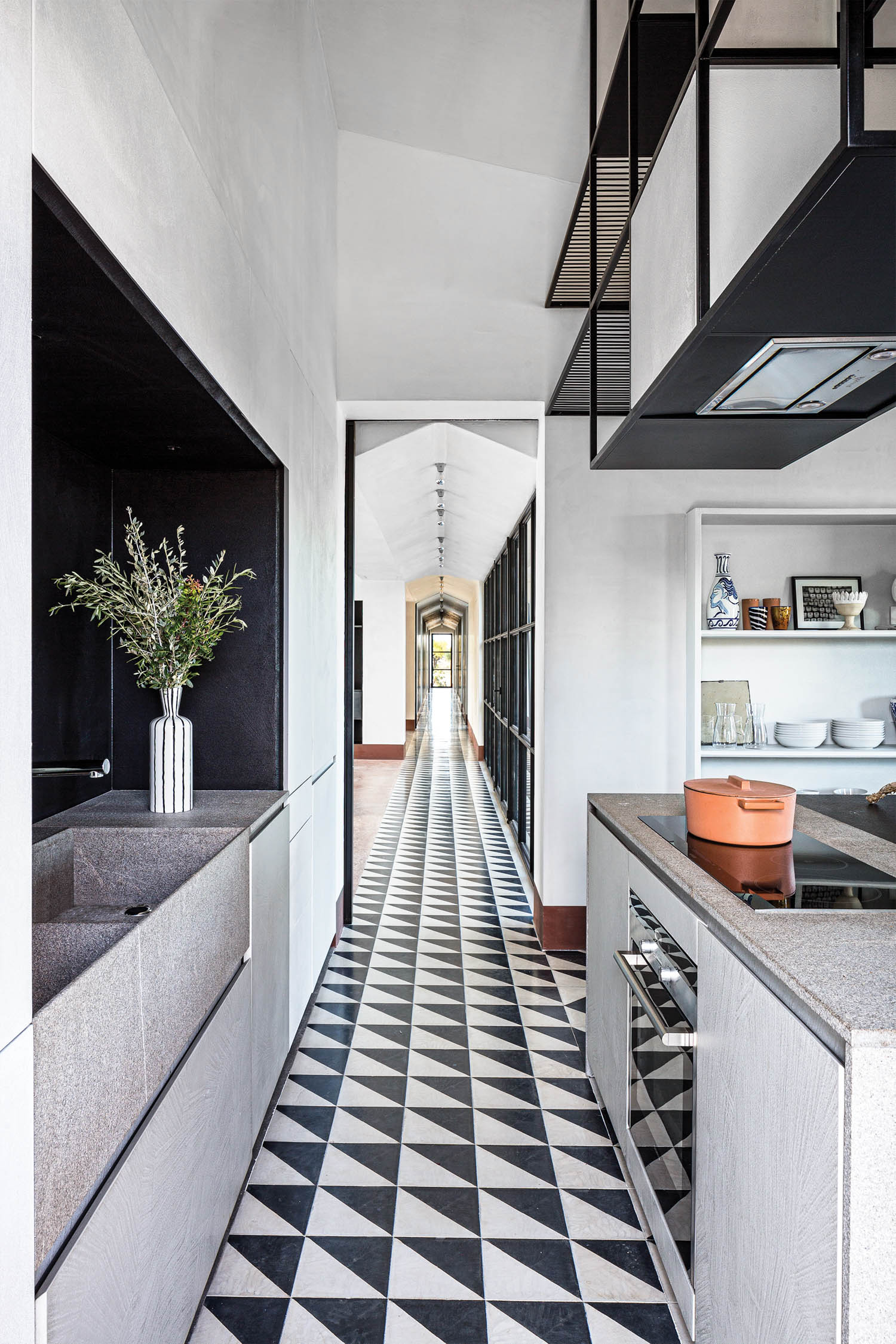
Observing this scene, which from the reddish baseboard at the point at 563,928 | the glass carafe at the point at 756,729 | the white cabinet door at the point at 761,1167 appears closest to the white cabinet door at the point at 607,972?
the white cabinet door at the point at 761,1167

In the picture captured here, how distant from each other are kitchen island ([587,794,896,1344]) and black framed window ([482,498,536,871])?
381 cm

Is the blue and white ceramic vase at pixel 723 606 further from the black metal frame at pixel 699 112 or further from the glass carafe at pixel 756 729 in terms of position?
the black metal frame at pixel 699 112

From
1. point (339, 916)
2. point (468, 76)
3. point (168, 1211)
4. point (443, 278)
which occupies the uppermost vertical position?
point (468, 76)

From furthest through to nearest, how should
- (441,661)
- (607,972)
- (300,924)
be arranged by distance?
(441,661), (300,924), (607,972)

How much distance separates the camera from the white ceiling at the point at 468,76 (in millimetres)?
3303

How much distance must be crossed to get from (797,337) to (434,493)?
241 inches

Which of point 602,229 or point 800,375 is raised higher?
point 602,229

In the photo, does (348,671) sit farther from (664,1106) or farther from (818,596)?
(664,1106)

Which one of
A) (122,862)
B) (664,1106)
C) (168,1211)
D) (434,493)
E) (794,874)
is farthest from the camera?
(434,493)

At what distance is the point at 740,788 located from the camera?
2.14 metres

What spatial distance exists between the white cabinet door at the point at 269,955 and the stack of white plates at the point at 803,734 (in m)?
2.41

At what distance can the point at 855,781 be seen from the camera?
4.30 metres

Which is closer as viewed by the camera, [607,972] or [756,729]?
[607,972]

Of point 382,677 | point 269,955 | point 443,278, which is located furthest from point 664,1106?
point 382,677
